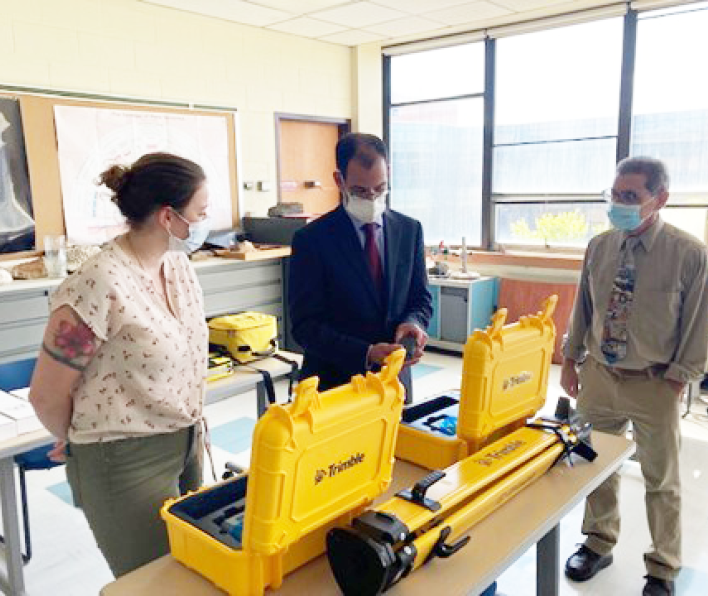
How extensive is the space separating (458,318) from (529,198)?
119cm

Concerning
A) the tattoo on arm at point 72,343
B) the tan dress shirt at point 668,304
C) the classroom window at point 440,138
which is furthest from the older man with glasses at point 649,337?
the classroom window at point 440,138

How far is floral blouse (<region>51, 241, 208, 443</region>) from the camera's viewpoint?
123cm

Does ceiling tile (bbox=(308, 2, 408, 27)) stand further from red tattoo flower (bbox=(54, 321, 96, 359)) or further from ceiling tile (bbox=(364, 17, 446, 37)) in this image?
red tattoo flower (bbox=(54, 321, 96, 359))

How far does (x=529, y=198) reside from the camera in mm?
5293

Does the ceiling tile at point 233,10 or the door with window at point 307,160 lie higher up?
the ceiling tile at point 233,10

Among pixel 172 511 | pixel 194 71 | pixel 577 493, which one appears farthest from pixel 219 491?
pixel 194 71

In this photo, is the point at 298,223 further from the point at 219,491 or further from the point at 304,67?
the point at 219,491

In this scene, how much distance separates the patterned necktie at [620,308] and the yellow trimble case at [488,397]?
0.54 metres

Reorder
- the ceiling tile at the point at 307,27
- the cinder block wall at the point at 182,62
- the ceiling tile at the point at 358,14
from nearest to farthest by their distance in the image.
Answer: the cinder block wall at the point at 182,62 < the ceiling tile at the point at 358,14 < the ceiling tile at the point at 307,27

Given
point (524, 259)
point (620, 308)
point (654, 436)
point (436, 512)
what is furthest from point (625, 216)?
point (524, 259)

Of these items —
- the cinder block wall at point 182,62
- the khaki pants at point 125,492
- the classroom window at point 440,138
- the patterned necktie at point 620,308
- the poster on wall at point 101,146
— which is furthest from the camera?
the classroom window at point 440,138

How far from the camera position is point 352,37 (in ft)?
17.4

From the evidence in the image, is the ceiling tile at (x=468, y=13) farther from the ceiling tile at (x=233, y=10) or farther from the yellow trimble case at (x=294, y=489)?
the yellow trimble case at (x=294, y=489)

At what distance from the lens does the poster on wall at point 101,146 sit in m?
3.89
